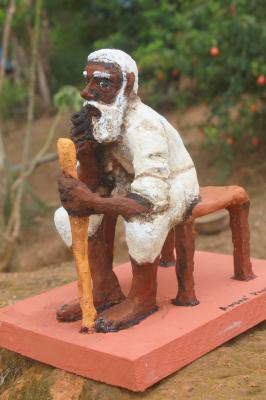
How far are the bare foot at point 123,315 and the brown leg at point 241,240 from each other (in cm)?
55

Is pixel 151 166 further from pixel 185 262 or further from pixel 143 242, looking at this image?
pixel 185 262

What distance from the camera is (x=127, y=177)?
2.82 meters

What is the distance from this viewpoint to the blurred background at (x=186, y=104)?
20.0 ft

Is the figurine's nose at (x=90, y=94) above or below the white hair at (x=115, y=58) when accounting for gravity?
below

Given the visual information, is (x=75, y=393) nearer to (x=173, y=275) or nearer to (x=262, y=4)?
(x=173, y=275)

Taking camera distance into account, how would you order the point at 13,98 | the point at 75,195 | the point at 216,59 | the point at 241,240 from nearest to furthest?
the point at 75,195
the point at 241,240
the point at 216,59
the point at 13,98

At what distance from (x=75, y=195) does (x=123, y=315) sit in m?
0.50

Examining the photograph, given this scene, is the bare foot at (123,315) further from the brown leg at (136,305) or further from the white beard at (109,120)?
the white beard at (109,120)

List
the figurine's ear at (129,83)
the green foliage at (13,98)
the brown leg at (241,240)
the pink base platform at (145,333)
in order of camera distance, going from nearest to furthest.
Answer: the pink base platform at (145,333)
the figurine's ear at (129,83)
the brown leg at (241,240)
the green foliage at (13,98)

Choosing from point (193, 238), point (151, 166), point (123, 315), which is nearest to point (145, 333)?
point (123, 315)

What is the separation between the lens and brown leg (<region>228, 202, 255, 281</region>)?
3.16 meters

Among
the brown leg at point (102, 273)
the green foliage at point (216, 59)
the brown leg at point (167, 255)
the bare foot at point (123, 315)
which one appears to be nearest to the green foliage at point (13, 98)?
the green foliage at point (216, 59)

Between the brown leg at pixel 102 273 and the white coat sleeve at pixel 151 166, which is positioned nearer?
the white coat sleeve at pixel 151 166

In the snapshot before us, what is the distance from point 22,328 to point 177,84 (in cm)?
699
